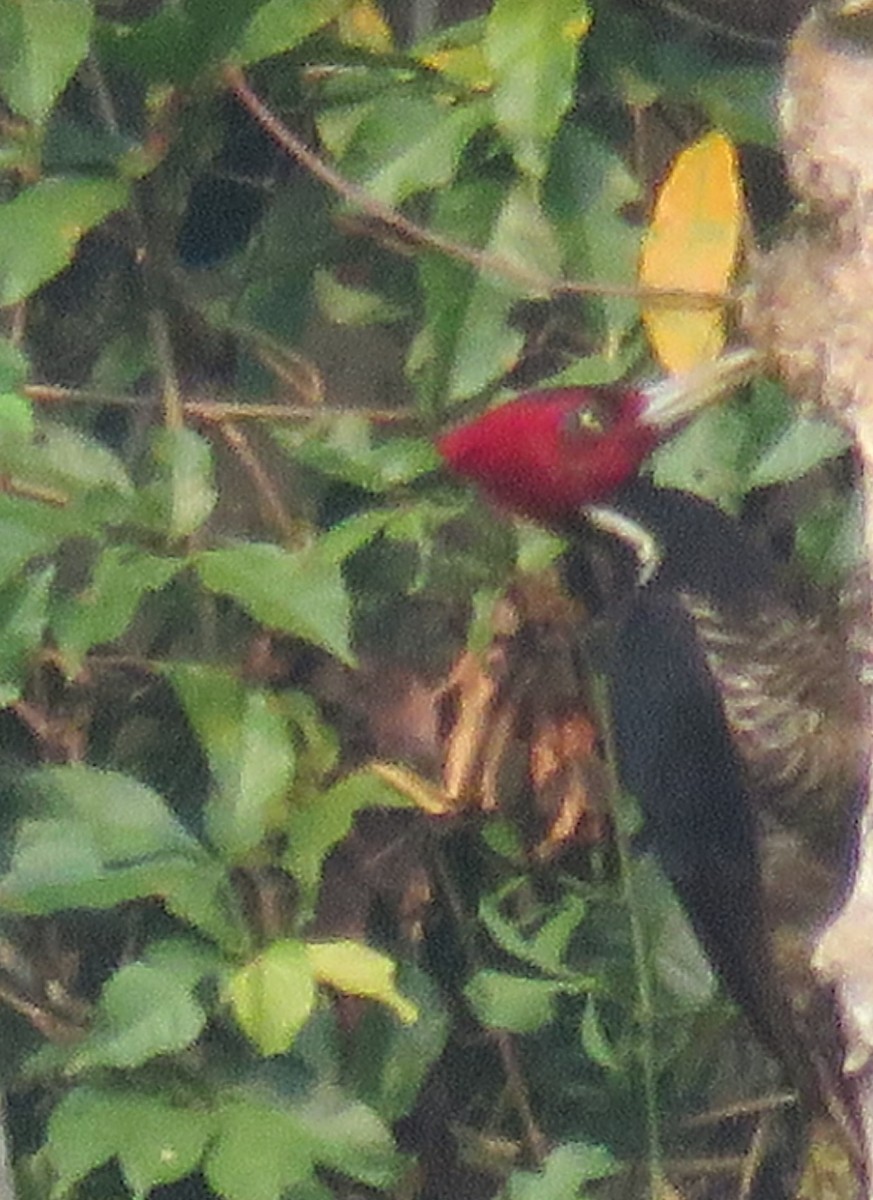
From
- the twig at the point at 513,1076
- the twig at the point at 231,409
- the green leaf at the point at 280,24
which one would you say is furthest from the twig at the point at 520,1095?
the green leaf at the point at 280,24

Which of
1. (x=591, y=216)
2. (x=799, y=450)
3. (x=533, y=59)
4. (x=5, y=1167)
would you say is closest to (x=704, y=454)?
(x=799, y=450)

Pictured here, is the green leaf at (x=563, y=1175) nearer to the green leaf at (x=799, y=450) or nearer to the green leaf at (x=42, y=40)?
the green leaf at (x=799, y=450)

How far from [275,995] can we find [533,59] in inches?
21.3

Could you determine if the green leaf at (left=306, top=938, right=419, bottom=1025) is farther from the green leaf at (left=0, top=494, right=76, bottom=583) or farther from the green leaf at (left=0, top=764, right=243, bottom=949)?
the green leaf at (left=0, top=494, right=76, bottom=583)

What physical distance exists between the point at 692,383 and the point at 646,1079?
0.48m

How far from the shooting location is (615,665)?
1.35 meters

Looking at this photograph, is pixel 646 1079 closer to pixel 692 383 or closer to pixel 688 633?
pixel 688 633

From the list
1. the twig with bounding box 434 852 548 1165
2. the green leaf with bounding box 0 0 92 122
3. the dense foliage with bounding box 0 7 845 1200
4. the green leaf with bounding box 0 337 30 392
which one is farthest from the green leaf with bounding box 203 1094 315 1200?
the green leaf with bounding box 0 0 92 122

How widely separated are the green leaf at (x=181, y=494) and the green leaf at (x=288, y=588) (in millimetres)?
38

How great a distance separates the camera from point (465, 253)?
1261 mm

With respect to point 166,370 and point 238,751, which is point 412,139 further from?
point 238,751

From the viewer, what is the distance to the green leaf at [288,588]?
1.16m

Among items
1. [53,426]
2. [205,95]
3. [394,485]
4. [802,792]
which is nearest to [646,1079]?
[802,792]

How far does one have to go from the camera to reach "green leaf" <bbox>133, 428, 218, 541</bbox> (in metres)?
1.22
